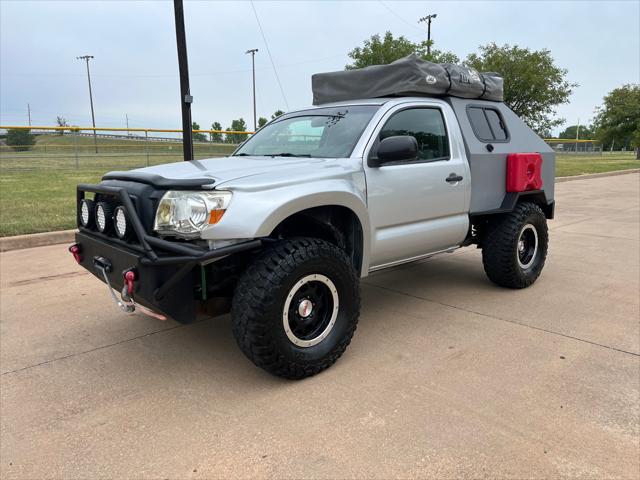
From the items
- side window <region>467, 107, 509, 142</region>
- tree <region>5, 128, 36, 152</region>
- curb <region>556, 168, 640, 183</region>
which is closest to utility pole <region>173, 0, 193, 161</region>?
side window <region>467, 107, 509, 142</region>

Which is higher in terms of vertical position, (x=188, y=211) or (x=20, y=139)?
(x=20, y=139)

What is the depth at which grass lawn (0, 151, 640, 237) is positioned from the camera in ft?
25.0

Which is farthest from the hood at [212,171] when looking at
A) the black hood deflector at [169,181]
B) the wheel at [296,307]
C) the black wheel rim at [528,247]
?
the black wheel rim at [528,247]

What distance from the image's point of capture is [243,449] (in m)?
2.46

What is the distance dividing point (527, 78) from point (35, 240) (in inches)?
1195

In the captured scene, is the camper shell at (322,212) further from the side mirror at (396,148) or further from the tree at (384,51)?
the tree at (384,51)

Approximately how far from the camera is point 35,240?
273 inches

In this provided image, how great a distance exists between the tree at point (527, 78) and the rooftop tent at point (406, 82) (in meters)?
28.2

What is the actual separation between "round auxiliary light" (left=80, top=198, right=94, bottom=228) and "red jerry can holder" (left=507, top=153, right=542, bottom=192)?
12.0 feet

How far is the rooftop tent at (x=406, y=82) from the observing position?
14.1 feet

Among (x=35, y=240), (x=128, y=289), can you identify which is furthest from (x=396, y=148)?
(x=35, y=240)

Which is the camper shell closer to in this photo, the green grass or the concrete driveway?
the concrete driveway

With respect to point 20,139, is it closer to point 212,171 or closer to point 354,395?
point 212,171

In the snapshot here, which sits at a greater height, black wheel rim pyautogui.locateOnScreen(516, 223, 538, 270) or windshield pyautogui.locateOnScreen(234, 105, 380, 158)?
windshield pyautogui.locateOnScreen(234, 105, 380, 158)
